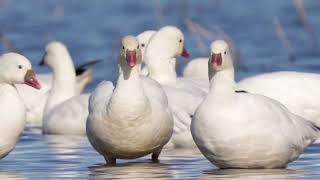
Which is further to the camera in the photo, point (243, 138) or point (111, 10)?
point (111, 10)

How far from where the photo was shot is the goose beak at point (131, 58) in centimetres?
1133

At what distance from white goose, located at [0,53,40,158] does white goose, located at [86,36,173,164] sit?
1.97 ft

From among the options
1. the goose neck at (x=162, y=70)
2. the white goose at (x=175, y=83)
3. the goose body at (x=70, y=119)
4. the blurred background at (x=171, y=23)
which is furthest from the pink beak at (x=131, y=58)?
the blurred background at (x=171, y=23)

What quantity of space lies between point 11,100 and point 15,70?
347 millimetres

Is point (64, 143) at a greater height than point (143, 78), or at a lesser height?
lesser

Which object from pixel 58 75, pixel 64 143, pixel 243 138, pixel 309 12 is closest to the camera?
pixel 243 138

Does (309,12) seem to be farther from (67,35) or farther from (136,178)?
(136,178)

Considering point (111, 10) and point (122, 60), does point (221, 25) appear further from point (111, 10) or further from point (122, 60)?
point (122, 60)

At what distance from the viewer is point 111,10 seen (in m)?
29.0

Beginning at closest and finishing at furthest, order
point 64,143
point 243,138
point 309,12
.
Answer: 1. point 243,138
2. point 64,143
3. point 309,12

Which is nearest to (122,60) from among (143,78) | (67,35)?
(143,78)

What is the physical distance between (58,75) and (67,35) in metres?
8.05

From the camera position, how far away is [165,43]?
1473 centimetres

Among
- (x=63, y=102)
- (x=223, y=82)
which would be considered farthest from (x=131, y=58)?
(x=63, y=102)
